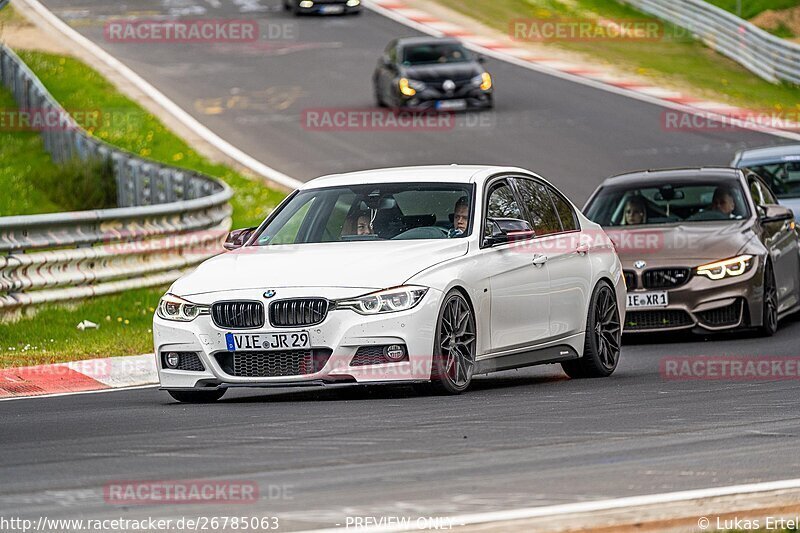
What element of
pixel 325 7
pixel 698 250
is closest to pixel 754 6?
pixel 325 7

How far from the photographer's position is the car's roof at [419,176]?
11.3 meters

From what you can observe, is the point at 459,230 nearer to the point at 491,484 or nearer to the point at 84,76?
the point at 491,484

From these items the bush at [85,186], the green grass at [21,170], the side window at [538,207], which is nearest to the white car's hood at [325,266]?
the side window at [538,207]

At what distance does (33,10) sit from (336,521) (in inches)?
1634

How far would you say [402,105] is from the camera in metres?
33.2

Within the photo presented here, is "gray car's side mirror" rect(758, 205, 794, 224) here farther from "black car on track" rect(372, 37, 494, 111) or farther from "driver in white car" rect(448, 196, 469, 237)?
"black car on track" rect(372, 37, 494, 111)

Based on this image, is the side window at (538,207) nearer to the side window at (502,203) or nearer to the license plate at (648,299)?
the side window at (502,203)

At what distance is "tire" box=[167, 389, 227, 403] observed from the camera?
1066 cm

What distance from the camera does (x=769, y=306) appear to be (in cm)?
1466

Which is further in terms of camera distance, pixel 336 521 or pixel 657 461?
pixel 657 461

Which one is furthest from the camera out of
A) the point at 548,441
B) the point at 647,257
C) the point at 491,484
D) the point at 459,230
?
the point at 647,257

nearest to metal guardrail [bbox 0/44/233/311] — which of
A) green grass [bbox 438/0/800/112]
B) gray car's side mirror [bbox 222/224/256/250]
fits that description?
gray car's side mirror [bbox 222/224/256/250]

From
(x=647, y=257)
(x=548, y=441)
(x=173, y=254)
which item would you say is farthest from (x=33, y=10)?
(x=548, y=441)

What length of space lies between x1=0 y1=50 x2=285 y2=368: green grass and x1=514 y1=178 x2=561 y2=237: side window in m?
3.68
